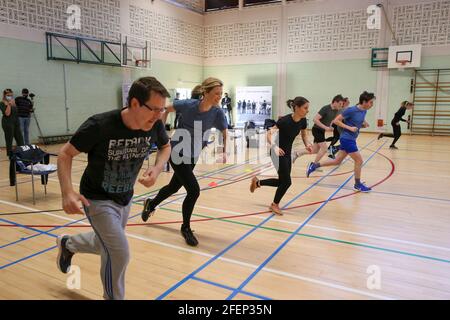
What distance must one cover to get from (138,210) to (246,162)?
4.48 meters

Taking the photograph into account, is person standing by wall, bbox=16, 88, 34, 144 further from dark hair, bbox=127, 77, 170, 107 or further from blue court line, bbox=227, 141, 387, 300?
dark hair, bbox=127, 77, 170, 107

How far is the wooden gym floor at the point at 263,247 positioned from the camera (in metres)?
2.93

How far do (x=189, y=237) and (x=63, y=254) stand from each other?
1350 mm

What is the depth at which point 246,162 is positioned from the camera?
9.16m

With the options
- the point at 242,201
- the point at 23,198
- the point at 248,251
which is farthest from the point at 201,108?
the point at 23,198

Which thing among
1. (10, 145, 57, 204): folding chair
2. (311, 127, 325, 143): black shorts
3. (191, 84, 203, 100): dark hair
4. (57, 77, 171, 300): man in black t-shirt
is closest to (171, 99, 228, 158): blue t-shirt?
(191, 84, 203, 100): dark hair

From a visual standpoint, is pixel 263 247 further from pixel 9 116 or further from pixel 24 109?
pixel 24 109

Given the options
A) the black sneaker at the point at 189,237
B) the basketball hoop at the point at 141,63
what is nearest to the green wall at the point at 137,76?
the basketball hoop at the point at 141,63

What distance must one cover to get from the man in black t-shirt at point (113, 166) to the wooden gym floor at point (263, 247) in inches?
25.2

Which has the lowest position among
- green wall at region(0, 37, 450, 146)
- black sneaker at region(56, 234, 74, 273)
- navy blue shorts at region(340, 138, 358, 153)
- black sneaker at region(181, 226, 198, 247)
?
black sneaker at region(181, 226, 198, 247)

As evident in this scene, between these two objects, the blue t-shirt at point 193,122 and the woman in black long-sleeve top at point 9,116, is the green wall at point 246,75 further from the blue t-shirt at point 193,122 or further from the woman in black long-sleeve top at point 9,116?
the blue t-shirt at point 193,122

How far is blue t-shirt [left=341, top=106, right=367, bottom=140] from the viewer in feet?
19.7

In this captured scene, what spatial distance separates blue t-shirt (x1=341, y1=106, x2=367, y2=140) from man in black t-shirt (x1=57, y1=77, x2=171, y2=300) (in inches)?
173
